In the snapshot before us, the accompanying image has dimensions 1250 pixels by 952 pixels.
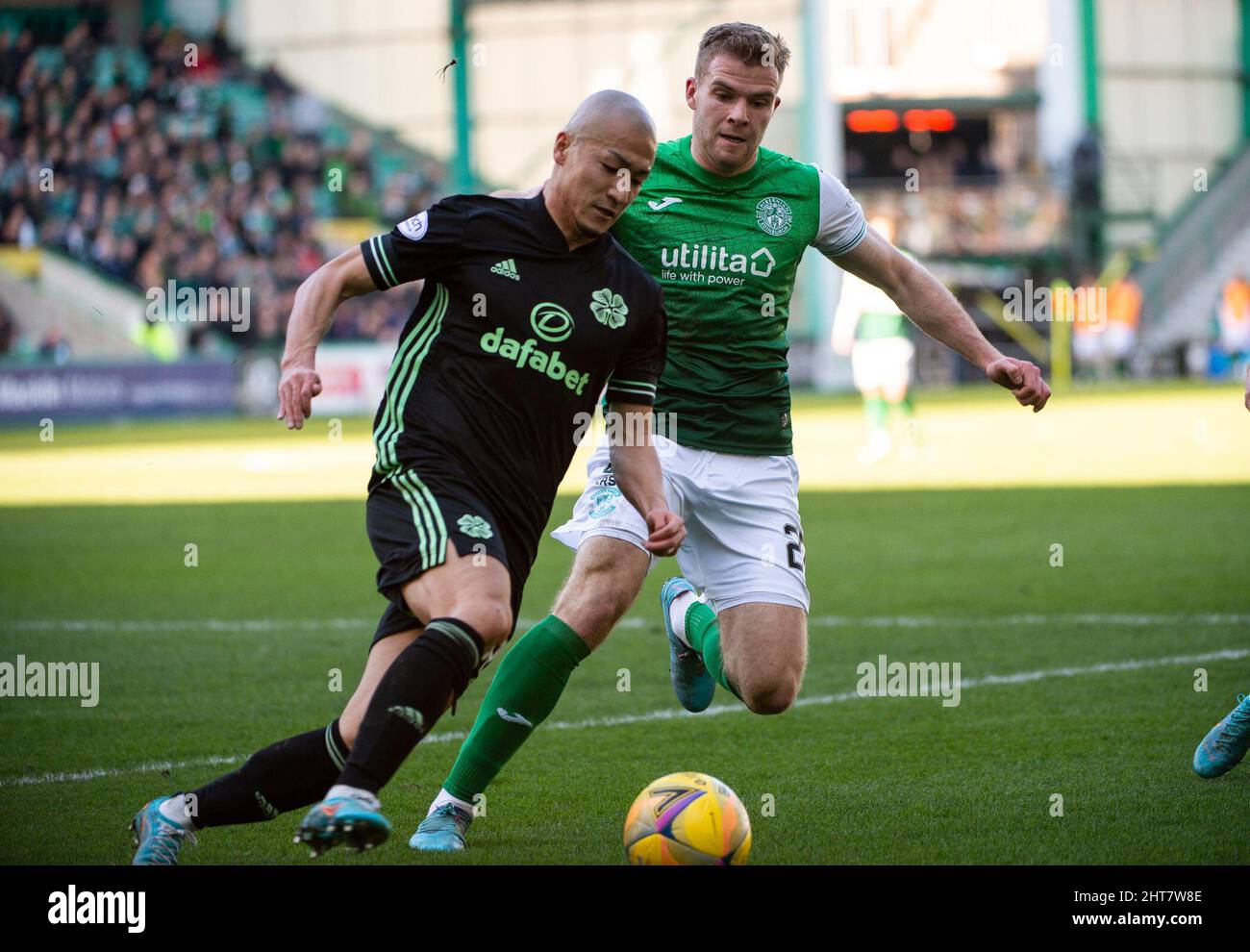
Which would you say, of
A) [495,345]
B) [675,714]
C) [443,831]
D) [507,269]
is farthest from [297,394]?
[675,714]

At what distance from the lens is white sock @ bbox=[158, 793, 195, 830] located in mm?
4348

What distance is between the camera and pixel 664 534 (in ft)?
15.1

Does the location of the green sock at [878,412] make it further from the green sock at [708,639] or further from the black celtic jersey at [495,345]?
the black celtic jersey at [495,345]

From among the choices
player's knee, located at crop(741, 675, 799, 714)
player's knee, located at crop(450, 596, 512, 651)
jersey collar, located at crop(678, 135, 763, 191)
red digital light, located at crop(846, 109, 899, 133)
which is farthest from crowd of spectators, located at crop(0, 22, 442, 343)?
player's knee, located at crop(450, 596, 512, 651)

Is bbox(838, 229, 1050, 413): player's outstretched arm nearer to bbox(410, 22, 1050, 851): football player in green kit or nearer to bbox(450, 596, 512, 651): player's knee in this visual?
bbox(410, 22, 1050, 851): football player in green kit

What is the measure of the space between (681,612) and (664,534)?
1.74 metres

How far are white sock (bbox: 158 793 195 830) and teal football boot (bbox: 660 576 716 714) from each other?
7.79 feet

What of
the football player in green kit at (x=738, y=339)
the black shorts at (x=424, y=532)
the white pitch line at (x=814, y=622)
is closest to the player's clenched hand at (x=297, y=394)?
the black shorts at (x=424, y=532)

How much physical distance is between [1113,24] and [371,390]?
21.8 m

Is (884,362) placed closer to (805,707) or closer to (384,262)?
(805,707)

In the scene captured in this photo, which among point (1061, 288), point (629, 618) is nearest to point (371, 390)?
point (1061, 288)
